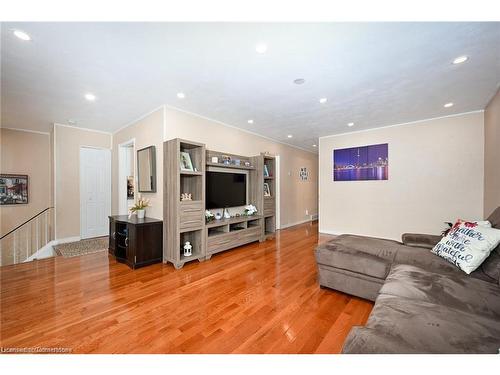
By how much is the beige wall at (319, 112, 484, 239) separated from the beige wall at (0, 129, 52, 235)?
22.9ft

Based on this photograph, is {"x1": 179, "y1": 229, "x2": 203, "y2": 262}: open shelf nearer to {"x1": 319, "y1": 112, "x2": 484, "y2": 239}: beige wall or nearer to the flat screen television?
the flat screen television

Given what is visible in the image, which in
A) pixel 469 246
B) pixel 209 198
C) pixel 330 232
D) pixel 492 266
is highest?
pixel 209 198

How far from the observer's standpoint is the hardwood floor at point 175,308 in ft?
4.89

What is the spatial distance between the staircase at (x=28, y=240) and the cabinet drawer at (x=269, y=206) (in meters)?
4.61

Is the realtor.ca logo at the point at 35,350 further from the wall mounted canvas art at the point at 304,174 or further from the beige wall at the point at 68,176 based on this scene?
the wall mounted canvas art at the point at 304,174

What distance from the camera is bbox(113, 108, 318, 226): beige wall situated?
11.0ft

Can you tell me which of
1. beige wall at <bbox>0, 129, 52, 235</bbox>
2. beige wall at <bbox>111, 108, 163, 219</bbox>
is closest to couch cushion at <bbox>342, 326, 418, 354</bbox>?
beige wall at <bbox>111, 108, 163, 219</bbox>

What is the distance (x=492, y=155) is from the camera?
9.98 feet

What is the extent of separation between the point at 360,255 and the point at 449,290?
72cm

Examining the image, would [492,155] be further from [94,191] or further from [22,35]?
[94,191]

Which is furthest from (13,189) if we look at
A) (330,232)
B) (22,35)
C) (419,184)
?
(419,184)

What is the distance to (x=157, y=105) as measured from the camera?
3.26 m
